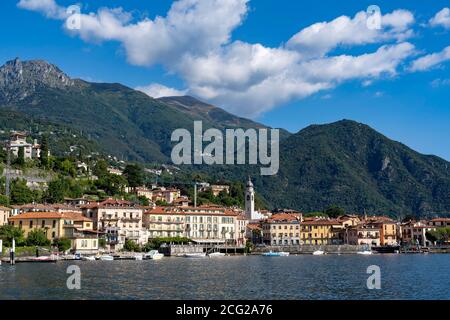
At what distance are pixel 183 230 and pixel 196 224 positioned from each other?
133 inches

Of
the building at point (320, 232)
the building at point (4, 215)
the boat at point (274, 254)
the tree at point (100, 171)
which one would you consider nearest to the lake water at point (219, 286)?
the building at point (4, 215)

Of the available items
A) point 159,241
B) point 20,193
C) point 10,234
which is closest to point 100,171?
point 20,193

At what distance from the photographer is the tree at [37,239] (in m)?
82.2

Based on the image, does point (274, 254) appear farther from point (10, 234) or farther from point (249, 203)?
point (10, 234)

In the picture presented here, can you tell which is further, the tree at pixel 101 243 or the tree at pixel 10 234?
the tree at pixel 101 243

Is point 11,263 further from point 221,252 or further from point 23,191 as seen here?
point 221,252

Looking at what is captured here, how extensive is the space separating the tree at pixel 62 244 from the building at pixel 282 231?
52.2 metres

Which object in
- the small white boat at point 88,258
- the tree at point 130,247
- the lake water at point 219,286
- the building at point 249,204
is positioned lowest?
the lake water at point 219,286

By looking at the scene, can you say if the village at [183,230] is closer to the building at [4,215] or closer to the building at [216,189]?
the building at [4,215]

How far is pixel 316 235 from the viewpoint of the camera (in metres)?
128

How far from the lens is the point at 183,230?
110 metres

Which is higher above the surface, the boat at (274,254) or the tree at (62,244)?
the tree at (62,244)
